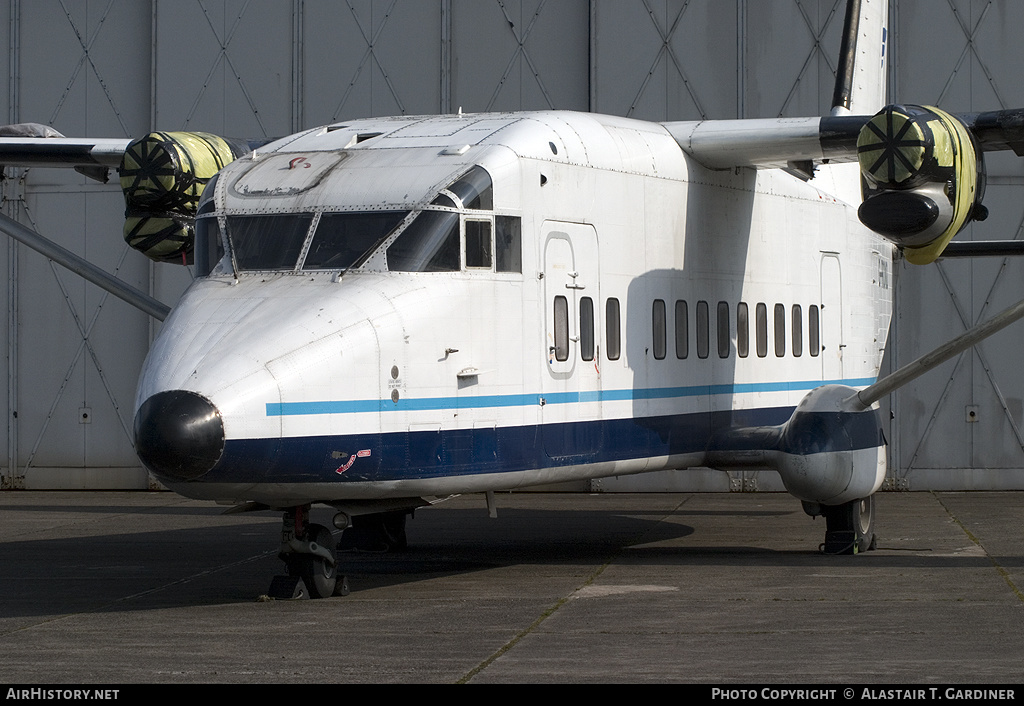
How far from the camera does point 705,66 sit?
70.7 ft

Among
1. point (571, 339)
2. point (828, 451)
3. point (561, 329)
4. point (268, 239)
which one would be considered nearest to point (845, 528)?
point (828, 451)

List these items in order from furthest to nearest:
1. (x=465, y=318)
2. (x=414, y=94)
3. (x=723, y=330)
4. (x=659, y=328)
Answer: (x=414, y=94) < (x=723, y=330) < (x=659, y=328) < (x=465, y=318)

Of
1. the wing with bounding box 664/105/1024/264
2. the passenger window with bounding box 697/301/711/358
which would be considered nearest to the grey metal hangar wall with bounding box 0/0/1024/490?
the passenger window with bounding box 697/301/711/358

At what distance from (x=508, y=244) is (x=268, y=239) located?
1.75 metres

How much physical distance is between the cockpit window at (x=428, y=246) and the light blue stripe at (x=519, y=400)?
3.09ft

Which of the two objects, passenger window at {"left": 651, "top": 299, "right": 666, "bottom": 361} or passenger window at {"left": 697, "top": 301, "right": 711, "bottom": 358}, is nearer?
passenger window at {"left": 651, "top": 299, "right": 666, "bottom": 361}

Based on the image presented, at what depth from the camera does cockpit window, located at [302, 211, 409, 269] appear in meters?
9.71

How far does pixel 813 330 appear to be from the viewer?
14.1 m

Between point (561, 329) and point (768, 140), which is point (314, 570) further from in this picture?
point (768, 140)

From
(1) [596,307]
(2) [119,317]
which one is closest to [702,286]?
(1) [596,307]

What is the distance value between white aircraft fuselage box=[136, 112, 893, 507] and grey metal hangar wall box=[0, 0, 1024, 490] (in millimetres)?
8462

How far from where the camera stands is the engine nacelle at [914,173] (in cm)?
1038

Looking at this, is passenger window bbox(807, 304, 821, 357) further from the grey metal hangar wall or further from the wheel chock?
the grey metal hangar wall

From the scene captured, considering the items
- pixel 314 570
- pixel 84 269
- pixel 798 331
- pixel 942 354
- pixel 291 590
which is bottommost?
pixel 291 590
